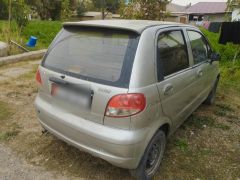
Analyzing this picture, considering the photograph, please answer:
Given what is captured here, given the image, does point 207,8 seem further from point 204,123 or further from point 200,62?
point 200,62

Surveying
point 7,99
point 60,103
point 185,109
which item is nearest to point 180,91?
point 185,109

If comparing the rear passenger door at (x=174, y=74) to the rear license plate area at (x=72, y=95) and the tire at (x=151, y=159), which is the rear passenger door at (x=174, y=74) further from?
the rear license plate area at (x=72, y=95)

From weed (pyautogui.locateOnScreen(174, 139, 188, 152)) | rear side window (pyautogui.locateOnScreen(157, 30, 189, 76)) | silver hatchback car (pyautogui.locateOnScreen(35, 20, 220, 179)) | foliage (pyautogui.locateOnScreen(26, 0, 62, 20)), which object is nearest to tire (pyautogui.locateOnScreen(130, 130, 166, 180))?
silver hatchback car (pyautogui.locateOnScreen(35, 20, 220, 179))

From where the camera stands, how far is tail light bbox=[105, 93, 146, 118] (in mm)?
2285

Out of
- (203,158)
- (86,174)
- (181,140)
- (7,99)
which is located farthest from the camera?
(7,99)

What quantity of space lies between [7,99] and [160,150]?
3.31 meters

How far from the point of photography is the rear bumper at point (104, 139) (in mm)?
2346

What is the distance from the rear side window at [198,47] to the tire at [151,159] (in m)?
1.38

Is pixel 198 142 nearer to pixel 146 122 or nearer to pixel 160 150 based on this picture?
pixel 160 150

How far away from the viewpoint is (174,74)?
9.71 ft

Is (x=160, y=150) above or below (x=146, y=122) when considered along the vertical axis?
below

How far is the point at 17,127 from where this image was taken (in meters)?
3.90

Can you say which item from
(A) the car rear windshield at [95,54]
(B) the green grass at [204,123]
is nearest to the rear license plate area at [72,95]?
(A) the car rear windshield at [95,54]

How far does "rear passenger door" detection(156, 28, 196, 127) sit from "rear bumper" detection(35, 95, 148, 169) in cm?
56
